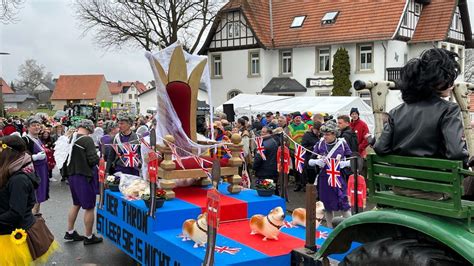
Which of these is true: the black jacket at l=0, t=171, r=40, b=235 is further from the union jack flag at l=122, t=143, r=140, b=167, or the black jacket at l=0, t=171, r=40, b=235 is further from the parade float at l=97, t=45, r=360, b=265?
the union jack flag at l=122, t=143, r=140, b=167

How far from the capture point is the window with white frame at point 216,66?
106 ft

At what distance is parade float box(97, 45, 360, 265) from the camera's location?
406cm

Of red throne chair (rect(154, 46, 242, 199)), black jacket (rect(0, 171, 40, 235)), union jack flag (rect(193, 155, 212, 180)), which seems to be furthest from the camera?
union jack flag (rect(193, 155, 212, 180))

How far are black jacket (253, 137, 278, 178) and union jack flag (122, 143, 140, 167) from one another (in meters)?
2.26

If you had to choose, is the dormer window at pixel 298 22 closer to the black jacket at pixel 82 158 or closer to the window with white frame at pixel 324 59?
the window with white frame at pixel 324 59

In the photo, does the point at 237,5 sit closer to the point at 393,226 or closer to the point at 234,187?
the point at 234,187

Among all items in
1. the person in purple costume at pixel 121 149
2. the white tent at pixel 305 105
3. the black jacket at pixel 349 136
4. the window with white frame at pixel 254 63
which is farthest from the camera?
the window with white frame at pixel 254 63

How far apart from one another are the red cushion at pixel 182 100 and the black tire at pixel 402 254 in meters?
4.10

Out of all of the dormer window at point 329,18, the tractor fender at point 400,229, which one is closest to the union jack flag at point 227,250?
the tractor fender at point 400,229

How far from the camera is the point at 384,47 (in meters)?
25.7

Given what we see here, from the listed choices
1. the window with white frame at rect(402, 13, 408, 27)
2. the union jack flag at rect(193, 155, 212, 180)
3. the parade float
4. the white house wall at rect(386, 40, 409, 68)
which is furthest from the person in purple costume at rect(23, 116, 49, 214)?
the window with white frame at rect(402, 13, 408, 27)

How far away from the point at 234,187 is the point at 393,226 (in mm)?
3424

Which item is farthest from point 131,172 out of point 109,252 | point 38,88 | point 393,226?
point 38,88

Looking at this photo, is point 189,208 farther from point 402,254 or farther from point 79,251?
point 402,254
